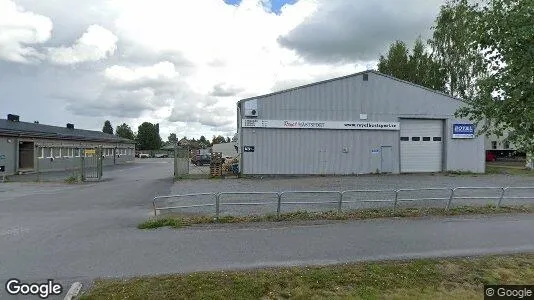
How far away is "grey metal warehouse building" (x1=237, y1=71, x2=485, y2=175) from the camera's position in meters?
26.0

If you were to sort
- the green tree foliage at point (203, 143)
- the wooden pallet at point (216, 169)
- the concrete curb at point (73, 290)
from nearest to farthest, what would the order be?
the concrete curb at point (73, 290)
the wooden pallet at point (216, 169)
the green tree foliage at point (203, 143)

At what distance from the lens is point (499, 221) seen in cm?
1045

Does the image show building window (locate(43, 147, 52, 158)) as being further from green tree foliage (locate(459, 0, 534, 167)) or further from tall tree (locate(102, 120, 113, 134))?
tall tree (locate(102, 120, 113, 134))

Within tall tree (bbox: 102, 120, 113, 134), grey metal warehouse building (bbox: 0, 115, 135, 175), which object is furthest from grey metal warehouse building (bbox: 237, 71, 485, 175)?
tall tree (bbox: 102, 120, 113, 134)

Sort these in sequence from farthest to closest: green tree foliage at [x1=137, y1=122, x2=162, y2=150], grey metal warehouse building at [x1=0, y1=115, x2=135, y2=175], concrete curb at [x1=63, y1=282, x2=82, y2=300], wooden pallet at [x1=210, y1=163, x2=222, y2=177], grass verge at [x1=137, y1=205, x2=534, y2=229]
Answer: green tree foliage at [x1=137, y1=122, x2=162, y2=150] → grey metal warehouse building at [x1=0, y1=115, x2=135, y2=175] → wooden pallet at [x1=210, y1=163, x2=222, y2=177] → grass verge at [x1=137, y1=205, x2=534, y2=229] → concrete curb at [x1=63, y1=282, x2=82, y2=300]

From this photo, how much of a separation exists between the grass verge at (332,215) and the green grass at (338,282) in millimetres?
4026

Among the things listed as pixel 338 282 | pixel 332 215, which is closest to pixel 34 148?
pixel 332 215

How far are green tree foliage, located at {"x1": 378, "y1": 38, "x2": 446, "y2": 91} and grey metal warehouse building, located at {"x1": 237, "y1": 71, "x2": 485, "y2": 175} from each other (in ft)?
44.9

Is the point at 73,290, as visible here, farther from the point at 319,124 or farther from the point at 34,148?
the point at 34,148

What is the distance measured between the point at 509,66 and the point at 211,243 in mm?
6228

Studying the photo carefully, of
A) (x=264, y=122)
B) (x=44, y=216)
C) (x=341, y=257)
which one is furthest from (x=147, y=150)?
(x=341, y=257)

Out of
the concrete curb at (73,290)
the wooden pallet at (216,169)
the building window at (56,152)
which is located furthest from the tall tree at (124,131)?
the concrete curb at (73,290)

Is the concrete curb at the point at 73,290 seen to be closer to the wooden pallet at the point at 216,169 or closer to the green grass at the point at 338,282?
the green grass at the point at 338,282

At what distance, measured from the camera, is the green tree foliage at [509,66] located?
551cm
